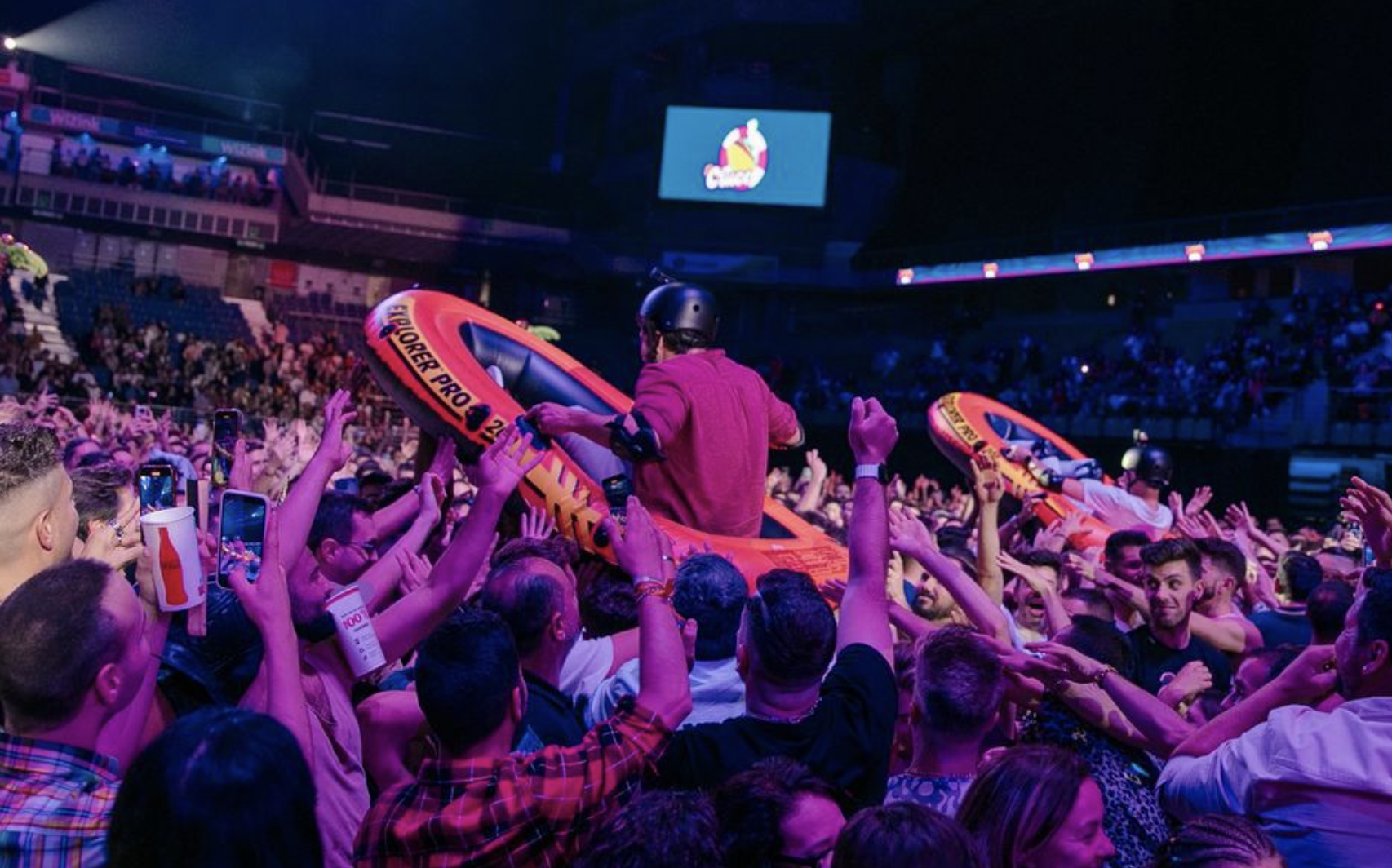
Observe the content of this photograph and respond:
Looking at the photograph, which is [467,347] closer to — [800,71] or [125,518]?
[125,518]

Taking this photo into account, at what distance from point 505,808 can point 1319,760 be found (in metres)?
1.51

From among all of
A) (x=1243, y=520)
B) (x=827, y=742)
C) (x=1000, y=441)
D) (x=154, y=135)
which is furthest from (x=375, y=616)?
(x=154, y=135)

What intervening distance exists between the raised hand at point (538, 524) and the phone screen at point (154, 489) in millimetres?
1987

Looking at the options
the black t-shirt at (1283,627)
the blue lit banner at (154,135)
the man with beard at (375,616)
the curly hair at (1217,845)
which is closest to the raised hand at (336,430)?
the man with beard at (375,616)

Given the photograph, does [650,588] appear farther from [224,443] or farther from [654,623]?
[224,443]

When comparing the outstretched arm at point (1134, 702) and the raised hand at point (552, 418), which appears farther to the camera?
the raised hand at point (552, 418)

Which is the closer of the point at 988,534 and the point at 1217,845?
the point at 1217,845

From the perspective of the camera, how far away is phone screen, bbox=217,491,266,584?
2.29 metres

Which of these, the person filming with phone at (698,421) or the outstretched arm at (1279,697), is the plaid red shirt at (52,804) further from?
the person filming with phone at (698,421)

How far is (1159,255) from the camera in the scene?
2395cm

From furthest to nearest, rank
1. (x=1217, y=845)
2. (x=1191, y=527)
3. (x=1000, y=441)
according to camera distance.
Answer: (x=1000, y=441) → (x=1191, y=527) → (x=1217, y=845)

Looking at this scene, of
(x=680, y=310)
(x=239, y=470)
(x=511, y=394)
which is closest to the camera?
(x=239, y=470)

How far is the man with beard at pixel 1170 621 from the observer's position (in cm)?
398

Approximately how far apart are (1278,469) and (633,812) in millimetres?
18090
